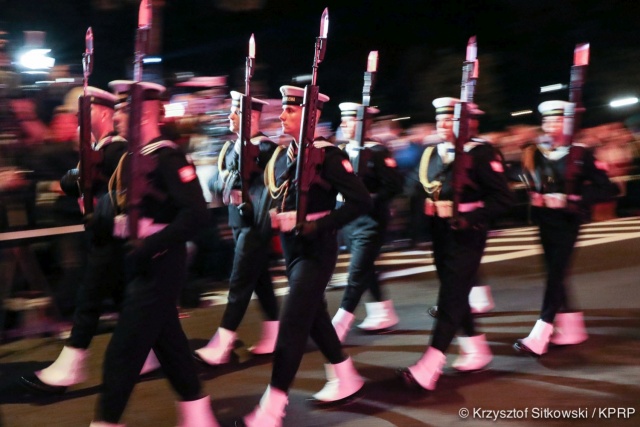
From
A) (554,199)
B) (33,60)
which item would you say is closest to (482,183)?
(554,199)

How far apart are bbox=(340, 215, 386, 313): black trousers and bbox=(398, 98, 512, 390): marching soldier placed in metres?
1.14

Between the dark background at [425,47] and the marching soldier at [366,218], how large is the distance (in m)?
10.00

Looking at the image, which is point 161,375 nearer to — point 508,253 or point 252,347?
point 252,347

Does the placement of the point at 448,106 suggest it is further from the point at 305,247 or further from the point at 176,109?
the point at 176,109

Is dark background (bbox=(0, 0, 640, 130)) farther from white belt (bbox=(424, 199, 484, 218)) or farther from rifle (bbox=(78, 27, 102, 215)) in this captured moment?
white belt (bbox=(424, 199, 484, 218))

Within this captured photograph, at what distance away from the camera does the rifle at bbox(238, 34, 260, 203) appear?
6.38 metres

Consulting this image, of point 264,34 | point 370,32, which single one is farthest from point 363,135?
point 370,32

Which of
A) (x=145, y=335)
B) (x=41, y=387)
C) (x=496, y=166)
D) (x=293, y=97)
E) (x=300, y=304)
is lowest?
(x=41, y=387)

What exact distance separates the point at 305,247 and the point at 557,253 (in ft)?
7.57

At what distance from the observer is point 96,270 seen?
5.59 metres

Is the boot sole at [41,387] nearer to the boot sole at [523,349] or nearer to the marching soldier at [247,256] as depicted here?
the marching soldier at [247,256]

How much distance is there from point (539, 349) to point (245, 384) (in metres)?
2.16

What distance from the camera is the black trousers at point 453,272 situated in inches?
219

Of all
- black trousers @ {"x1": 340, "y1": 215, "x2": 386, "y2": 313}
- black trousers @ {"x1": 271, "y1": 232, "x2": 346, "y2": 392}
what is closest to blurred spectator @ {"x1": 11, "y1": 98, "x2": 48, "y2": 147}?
black trousers @ {"x1": 340, "y1": 215, "x2": 386, "y2": 313}
